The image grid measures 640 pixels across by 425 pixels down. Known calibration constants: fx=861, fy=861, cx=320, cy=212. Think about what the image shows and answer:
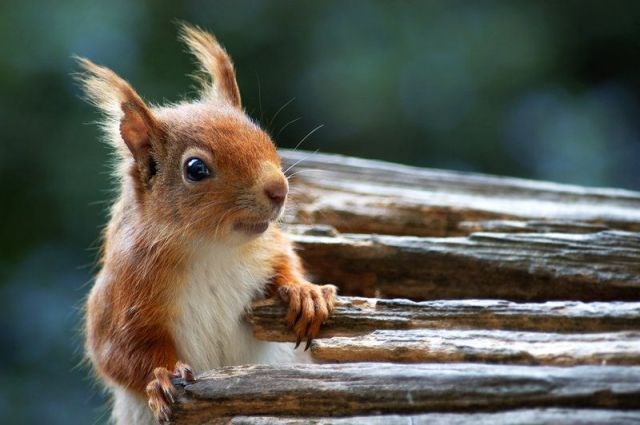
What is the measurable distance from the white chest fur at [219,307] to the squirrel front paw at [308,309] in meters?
0.13

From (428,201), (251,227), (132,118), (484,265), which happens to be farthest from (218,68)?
(484,265)

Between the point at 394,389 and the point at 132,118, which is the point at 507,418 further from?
the point at 132,118

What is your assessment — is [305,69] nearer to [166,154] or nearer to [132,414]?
[166,154]

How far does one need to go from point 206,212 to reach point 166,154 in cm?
23

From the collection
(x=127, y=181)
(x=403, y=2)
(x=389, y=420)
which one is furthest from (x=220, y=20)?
(x=389, y=420)

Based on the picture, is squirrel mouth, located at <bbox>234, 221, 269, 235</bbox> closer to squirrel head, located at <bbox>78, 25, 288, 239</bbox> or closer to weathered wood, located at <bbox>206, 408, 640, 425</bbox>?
squirrel head, located at <bbox>78, 25, 288, 239</bbox>

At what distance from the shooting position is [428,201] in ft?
8.46

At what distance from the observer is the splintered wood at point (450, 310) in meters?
1.38

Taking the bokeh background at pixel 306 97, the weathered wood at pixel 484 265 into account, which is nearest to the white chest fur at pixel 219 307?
the weathered wood at pixel 484 265

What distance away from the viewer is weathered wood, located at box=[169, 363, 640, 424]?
132cm

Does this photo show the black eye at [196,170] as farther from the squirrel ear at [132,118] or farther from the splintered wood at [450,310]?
the splintered wood at [450,310]

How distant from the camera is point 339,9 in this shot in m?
3.67

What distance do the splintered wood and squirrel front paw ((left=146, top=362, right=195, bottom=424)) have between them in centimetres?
2

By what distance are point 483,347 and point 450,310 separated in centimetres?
21
